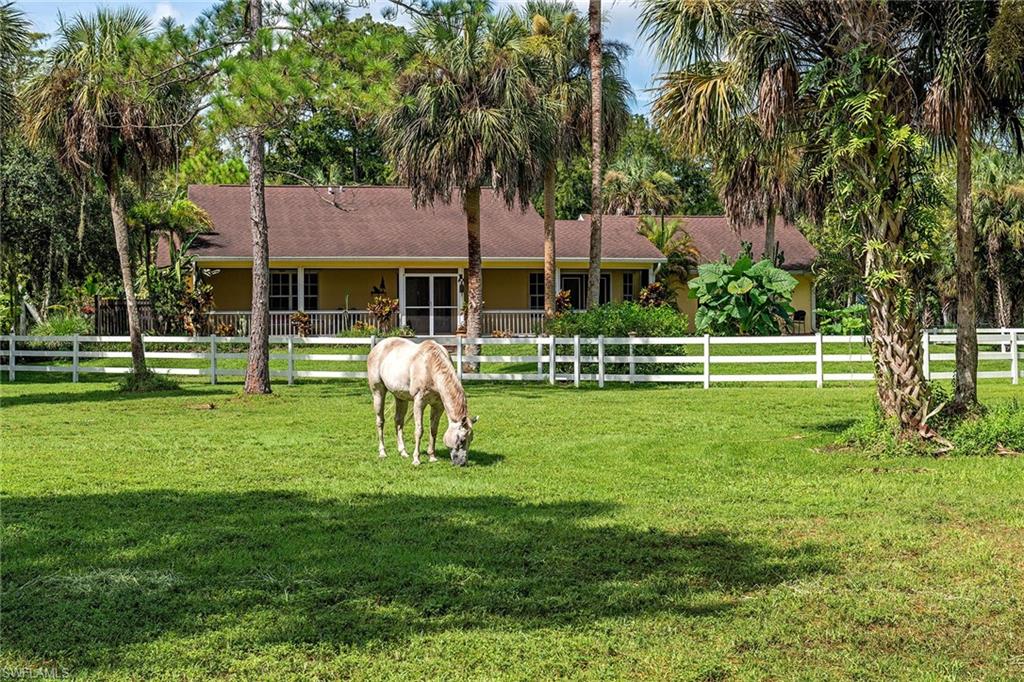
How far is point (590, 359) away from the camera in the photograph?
2298 cm

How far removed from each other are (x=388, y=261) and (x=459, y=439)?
870 inches

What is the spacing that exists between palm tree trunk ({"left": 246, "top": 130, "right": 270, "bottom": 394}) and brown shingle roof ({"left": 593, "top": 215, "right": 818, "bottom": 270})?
19.9 m

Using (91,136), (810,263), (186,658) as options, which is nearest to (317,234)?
(91,136)

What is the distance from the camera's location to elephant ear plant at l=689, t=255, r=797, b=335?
29.0 m

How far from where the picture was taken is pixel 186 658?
5.38 meters

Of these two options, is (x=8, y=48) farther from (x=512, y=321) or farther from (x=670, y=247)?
(x=670, y=247)

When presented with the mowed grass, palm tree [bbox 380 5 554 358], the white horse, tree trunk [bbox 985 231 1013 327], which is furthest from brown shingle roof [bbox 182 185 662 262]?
the white horse

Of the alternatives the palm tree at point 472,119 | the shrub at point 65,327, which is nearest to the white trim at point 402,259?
the shrub at point 65,327

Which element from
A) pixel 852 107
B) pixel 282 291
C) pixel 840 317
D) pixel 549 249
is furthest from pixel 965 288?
pixel 282 291

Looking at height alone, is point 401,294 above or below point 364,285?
below

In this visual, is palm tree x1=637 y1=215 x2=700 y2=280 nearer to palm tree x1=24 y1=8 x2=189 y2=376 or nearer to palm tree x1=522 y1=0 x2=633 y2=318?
palm tree x1=522 y1=0 x2=633 y2=318

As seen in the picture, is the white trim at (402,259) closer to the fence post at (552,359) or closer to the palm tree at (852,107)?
the fence post at (552,359)

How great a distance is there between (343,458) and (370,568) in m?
5.05

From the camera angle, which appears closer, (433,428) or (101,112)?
(433,428)
